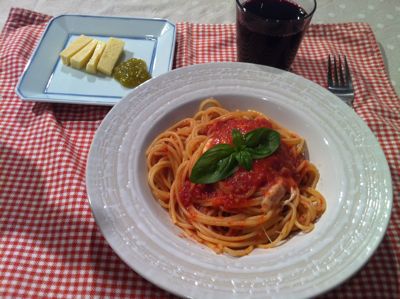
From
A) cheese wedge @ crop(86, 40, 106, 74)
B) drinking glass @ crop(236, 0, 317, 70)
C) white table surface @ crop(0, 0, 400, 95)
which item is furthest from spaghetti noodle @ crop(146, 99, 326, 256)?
white table surface @ crop(0, 0, 400, 95)

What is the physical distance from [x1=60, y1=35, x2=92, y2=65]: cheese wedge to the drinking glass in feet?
3.81

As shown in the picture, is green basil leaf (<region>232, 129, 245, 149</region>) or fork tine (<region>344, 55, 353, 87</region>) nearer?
green basil leaf (<region>232, 129, 245, 149</region>)

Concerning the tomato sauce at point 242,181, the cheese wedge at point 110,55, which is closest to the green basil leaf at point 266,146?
the tomato sauce at point 242,181

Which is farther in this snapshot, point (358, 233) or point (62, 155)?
point (62, 155)

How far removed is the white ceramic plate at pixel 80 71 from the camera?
244cm

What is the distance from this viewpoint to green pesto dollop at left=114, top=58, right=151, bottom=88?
2.52 m

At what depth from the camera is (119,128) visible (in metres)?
1.90

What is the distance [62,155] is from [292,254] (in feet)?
4.58

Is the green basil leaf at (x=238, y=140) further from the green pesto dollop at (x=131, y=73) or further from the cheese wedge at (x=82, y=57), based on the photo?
the cheese wedge at (x=82, y=57)

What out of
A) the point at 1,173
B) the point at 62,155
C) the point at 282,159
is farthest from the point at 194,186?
the point at 1,173

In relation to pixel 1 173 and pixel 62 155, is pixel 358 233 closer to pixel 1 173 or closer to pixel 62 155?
pixel 62 155

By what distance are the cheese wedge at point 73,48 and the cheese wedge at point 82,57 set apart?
34mm

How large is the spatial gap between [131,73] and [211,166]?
3.69ft

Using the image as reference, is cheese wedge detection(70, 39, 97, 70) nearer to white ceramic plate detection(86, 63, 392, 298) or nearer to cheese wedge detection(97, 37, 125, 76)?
cheese wedge detection(97, 37, 125, 76)
